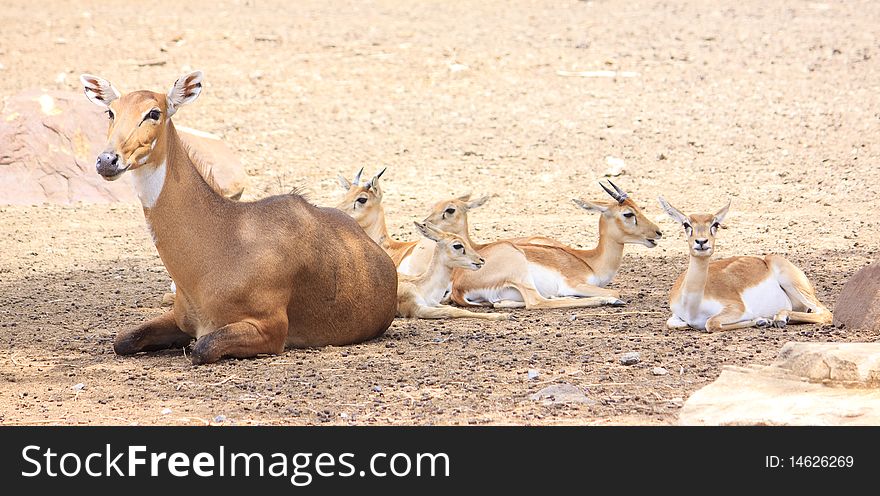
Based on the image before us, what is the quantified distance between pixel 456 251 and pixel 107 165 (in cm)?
345

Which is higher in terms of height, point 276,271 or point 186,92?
point 186,92

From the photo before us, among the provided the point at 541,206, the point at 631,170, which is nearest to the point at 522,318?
the point at 541,206

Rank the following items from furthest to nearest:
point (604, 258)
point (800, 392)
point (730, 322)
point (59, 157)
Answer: point (59, 157)
point (604, 258)
point (730, 322)
point (800, 392)

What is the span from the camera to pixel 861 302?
859 cm

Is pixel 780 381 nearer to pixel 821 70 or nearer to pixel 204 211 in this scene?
pixel 204 211

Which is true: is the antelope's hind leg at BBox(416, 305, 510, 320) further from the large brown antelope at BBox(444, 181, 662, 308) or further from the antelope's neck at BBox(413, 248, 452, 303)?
the large brown antelope at BBox(444, 181, 662, 308)

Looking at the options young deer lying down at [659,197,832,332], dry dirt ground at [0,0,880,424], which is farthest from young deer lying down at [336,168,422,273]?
young deer lying down at [659,197,832,332]

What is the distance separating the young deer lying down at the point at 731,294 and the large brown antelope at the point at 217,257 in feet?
7.24

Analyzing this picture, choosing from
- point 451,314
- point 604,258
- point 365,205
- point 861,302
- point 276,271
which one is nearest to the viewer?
point 276,271

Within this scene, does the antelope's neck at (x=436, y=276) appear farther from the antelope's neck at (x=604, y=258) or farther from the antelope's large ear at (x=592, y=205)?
the antelope's large ear at (x=592, y=205)

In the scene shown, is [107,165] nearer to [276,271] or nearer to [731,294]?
[276,271]

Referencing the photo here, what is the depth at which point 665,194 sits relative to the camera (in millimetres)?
14844

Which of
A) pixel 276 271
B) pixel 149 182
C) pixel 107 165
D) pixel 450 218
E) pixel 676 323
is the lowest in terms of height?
pixel 676 323

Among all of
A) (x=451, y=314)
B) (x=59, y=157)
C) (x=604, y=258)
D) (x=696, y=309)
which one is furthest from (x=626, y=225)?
(x=59, y=157)
